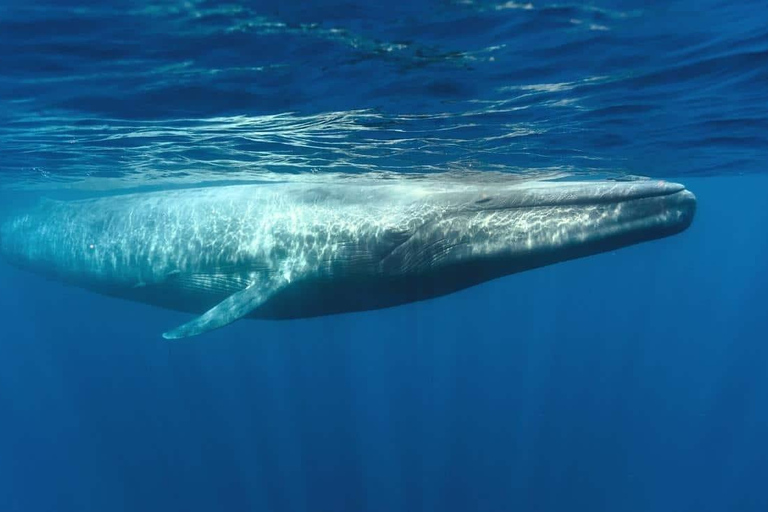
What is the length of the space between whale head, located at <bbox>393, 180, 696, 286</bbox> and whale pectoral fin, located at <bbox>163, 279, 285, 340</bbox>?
7.06 ft

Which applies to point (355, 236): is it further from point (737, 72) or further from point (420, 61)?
point (737, 72)

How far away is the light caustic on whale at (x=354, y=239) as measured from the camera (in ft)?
22.7

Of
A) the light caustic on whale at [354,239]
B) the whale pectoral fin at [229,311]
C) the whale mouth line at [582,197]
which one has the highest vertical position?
the whale mouth line at [582,197]

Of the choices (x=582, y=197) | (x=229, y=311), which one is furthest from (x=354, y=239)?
(x=582, y=197)

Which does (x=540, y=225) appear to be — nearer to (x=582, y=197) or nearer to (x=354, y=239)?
(x=582, y=197)

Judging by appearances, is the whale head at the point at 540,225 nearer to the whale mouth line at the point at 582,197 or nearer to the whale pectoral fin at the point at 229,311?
the whale mouth line at the point at 582,197

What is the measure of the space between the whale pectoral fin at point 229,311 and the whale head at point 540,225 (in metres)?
2.15

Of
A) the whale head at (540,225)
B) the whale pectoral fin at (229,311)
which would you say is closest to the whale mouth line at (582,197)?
the whale head at (540,225)

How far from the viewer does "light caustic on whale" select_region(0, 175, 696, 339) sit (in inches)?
273

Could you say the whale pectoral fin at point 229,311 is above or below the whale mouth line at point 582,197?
below

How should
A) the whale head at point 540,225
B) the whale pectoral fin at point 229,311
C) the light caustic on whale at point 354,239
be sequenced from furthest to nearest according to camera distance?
1. the whale pectoral fin at point 229,311
2. the light caustic on whale at point 354,239
3. the whale head at point 540,225

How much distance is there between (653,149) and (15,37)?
1753 cm

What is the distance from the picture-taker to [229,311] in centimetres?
727

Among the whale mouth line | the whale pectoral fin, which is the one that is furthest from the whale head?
the whale pectoral fin
